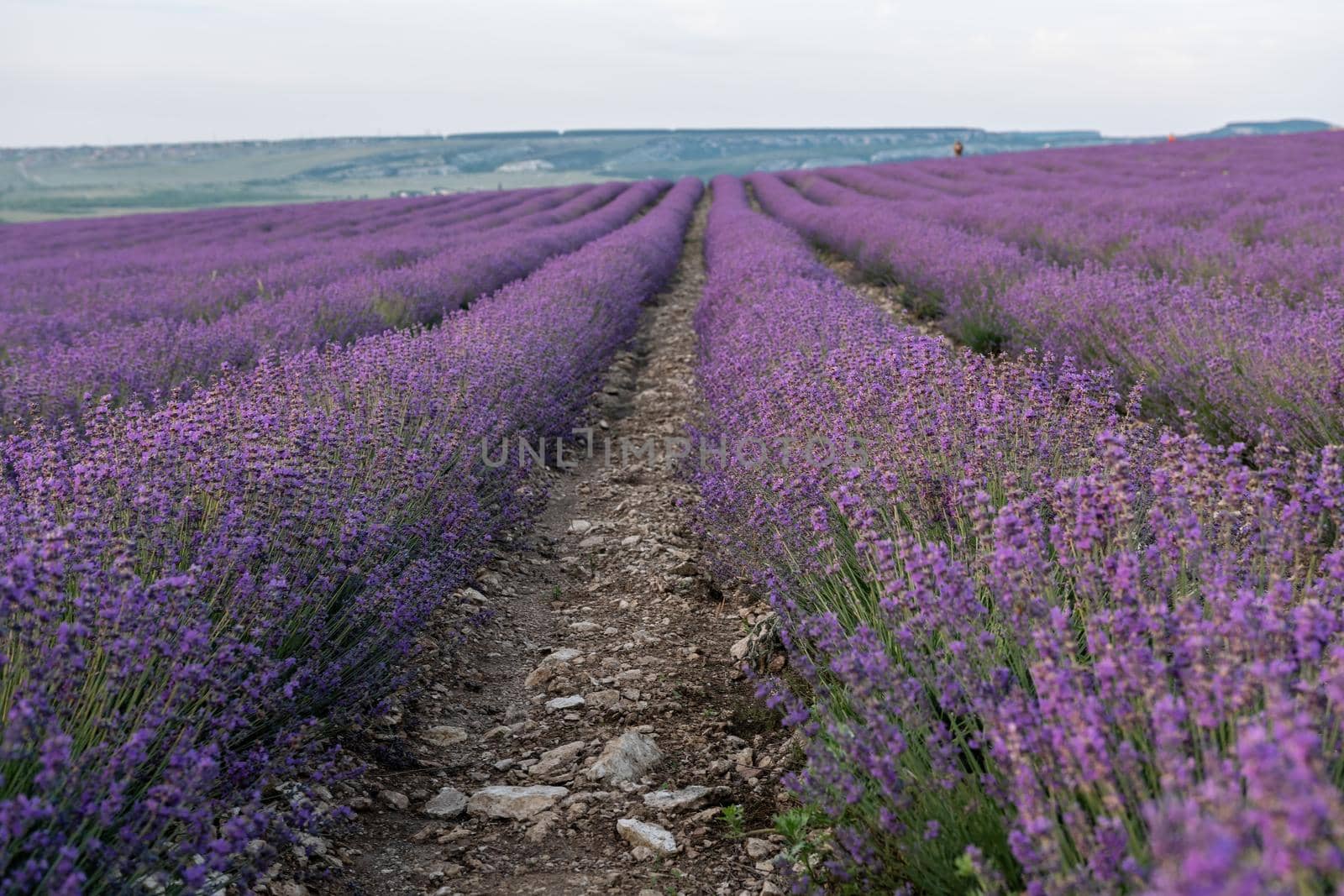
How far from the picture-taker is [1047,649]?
1.46 metres

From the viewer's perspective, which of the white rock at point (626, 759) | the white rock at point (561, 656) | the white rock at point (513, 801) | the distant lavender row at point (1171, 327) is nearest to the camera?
the white rock at point (513, 801)

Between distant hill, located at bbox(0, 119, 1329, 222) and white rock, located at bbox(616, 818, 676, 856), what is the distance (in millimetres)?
49607

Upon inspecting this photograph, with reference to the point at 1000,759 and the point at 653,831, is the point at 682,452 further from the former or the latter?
the point at 1000,759

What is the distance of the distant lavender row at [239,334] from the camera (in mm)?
4734

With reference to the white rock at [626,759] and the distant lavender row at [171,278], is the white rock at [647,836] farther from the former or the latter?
the distant lavender row at [171,278]

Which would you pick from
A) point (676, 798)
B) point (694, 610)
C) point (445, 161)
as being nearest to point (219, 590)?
Answer: point (676, 798)

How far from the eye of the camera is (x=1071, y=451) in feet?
9.17

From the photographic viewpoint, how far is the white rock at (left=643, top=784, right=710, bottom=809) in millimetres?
2434

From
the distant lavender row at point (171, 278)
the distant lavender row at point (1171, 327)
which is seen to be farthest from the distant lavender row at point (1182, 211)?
the distant lavender row at point (171, 278)

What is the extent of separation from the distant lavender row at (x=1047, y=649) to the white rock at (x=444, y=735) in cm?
101

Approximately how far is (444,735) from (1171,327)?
163 inches

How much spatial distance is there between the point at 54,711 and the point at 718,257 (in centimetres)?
971

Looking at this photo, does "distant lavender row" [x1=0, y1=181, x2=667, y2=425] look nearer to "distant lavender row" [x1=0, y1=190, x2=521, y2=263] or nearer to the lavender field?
the lavender field

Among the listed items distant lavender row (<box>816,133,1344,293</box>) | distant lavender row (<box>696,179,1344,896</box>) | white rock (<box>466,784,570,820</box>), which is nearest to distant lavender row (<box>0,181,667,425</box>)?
white rock (<box>466,784,570,820</box>)
